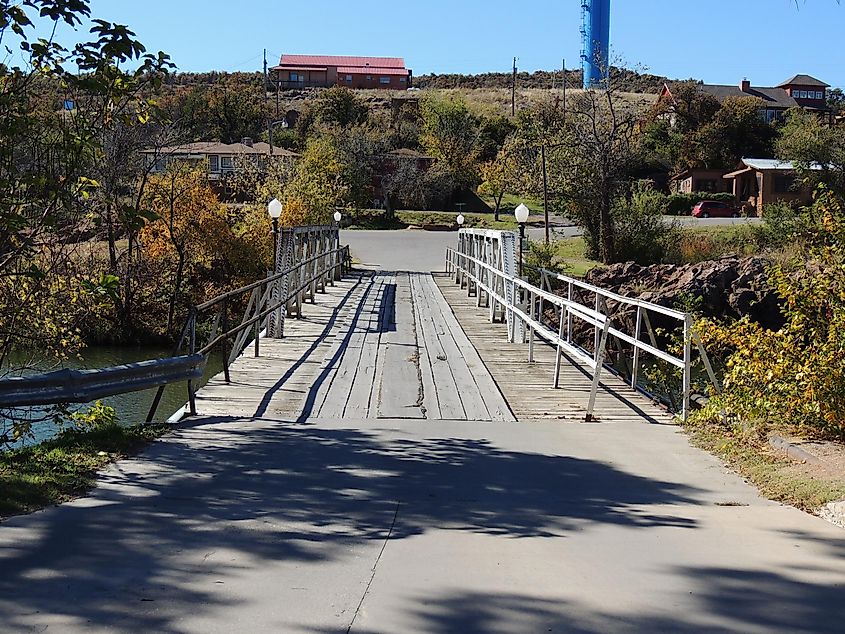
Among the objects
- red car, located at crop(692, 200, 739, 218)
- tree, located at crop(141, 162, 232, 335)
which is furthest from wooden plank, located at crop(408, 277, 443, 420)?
red car, located at crop(692, 200, 739, 218)

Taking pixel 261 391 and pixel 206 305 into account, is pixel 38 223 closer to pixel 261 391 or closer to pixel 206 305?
pixel 206 305

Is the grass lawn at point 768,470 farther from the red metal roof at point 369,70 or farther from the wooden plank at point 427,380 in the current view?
the red metal roof at point 369,70

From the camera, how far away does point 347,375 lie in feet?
39.0

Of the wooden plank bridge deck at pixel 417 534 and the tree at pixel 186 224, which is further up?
the tree at pixel 186 224

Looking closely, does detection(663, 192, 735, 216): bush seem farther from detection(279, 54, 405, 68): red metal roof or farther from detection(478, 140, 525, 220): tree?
detection(279, 54, 405, 68): red metal roof

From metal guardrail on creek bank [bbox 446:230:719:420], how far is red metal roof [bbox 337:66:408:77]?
95.3m

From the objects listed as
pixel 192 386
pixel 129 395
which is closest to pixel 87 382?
pixel 192 386

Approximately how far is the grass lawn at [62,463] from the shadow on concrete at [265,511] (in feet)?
0.55

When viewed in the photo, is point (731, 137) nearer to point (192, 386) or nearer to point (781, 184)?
point (781, 184)

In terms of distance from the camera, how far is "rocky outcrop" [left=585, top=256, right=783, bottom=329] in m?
29.7

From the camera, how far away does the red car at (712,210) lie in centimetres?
6304

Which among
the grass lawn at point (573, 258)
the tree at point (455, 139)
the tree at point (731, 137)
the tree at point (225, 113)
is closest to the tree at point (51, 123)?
the grass lawn at point (573, 258)

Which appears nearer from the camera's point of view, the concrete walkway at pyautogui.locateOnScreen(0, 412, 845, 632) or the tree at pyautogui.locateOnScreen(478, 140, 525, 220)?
the concrete walkway at pyautogui.locateOnScreen(0, 412, 845, 632)

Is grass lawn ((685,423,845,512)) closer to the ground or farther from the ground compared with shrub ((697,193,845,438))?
closer to the ground
